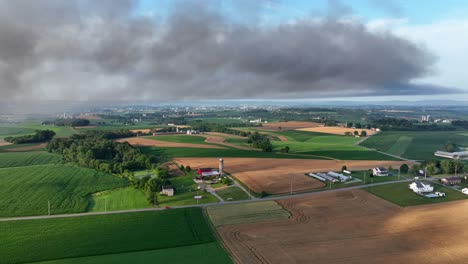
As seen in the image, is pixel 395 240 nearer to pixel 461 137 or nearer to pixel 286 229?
pixel 286 229

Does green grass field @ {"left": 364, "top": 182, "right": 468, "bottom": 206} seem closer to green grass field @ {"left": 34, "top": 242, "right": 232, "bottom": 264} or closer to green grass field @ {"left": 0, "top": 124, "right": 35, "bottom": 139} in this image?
green grass field @ {"left": 34, "top": 242, "right": 232, "bottom": 264}

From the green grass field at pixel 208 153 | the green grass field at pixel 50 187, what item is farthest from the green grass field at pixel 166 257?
the green grass field at pixel 208 153

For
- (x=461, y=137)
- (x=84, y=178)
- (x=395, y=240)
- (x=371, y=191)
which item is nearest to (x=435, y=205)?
(x=371, y=191)

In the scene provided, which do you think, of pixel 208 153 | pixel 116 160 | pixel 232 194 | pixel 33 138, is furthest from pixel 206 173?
pixel 33 138

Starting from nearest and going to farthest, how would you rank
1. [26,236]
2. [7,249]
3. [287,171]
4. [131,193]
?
[7,249]
[26,236]
[131,193]
[287,171]

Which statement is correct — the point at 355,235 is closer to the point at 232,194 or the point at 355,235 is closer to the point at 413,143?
the point at 232,194
